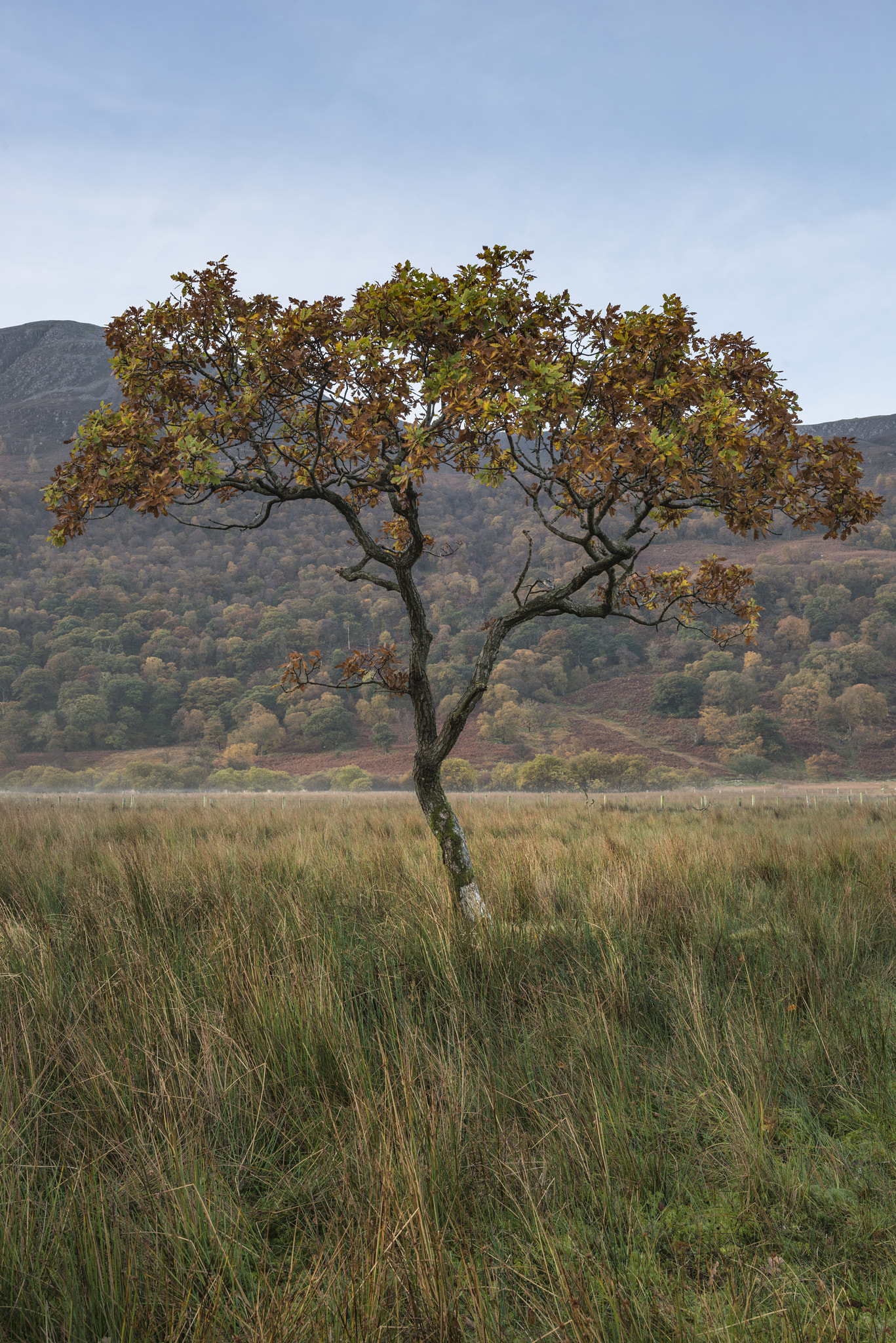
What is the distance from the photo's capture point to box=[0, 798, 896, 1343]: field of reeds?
1.62 meters

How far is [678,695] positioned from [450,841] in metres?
67.9

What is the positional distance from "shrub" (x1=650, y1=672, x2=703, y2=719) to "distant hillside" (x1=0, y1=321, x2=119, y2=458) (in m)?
99.7

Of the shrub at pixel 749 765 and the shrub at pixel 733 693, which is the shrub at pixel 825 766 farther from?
the shrub at pixel 733 693

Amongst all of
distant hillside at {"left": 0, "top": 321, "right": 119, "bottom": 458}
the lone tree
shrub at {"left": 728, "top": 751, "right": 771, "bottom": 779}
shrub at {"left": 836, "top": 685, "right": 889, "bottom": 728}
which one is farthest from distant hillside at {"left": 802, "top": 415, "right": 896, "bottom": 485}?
distant hillside at {"left": 0, "top": 321, "right": 119, "bottom": 458}

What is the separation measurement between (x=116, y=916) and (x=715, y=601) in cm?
488

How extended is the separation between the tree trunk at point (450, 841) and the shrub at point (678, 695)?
67276 millimetres

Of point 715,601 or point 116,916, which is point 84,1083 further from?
point 715,601

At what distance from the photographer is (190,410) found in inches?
202

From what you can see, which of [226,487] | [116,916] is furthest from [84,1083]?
[226,487]

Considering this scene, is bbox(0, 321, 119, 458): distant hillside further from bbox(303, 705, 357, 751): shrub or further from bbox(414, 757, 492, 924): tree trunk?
bbox(414, 757, 492, 924): tree trunk

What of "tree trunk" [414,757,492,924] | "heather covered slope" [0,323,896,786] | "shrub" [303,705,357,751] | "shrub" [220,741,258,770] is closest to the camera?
"tree trunk" [414,757,492,924]

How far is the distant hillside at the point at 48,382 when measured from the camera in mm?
121562

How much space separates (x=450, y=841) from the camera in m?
5.21

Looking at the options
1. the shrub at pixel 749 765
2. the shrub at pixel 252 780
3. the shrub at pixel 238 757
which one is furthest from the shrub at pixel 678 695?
the shrub at pixel 238 757
